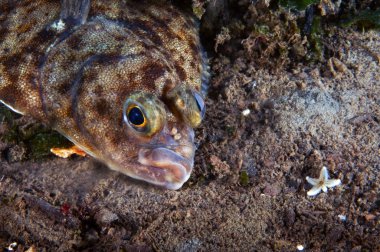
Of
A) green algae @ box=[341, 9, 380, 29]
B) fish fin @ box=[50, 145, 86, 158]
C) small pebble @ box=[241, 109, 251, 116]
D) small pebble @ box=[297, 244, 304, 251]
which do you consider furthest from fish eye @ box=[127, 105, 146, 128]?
green algae @ box=[341, 9, 380, 29]

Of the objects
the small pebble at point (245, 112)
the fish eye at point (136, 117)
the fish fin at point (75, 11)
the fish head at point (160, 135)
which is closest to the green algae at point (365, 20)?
the small pebble at point (245, 112)

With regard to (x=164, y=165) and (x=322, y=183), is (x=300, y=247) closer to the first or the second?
(x=322, y=183)

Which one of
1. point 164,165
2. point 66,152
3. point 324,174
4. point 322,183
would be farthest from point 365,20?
point 66,152

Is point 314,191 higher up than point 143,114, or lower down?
lower down

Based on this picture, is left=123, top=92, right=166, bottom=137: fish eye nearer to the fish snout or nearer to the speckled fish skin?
the speckled fish skin

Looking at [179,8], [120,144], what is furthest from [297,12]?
[120,144]

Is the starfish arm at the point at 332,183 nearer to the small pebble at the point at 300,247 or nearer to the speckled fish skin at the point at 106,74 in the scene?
the small pebble at the point at 300,247
